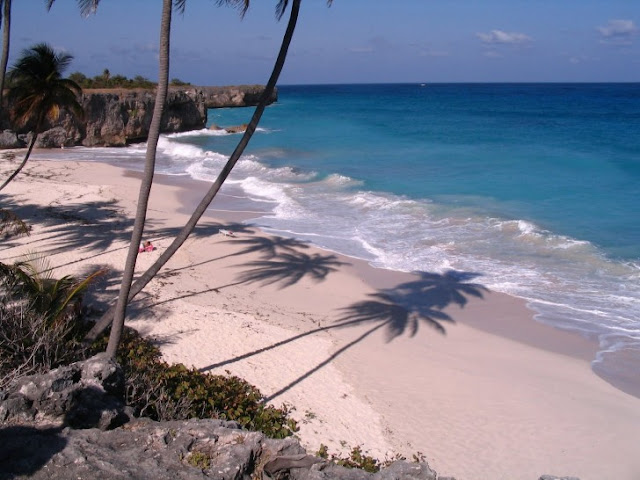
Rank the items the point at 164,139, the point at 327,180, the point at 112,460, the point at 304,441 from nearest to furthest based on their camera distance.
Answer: the point at 112,460
the point at 304,441
the point at 327,180
the point at 164,139

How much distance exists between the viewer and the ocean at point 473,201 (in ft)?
51.9

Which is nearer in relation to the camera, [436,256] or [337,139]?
[436,256]

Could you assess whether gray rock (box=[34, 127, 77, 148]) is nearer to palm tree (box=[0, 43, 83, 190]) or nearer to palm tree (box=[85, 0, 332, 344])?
palm tree (box=[0, 43, 83, 190])

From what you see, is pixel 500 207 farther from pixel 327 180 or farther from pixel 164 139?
pixel 164 139

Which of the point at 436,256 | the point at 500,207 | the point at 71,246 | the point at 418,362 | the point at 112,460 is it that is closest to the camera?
the point at 112,460

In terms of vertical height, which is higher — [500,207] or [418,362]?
[500,207]

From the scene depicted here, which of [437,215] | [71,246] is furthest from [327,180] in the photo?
[71,246]

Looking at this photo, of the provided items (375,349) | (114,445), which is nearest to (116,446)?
(114,445)

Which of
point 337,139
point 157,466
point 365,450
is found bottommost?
point 365,450

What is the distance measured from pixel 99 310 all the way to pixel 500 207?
57.1 feet

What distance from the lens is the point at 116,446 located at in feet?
18.5

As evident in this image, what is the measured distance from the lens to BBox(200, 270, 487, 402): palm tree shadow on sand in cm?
1221

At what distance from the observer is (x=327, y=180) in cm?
3008

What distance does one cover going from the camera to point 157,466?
5.41 m
